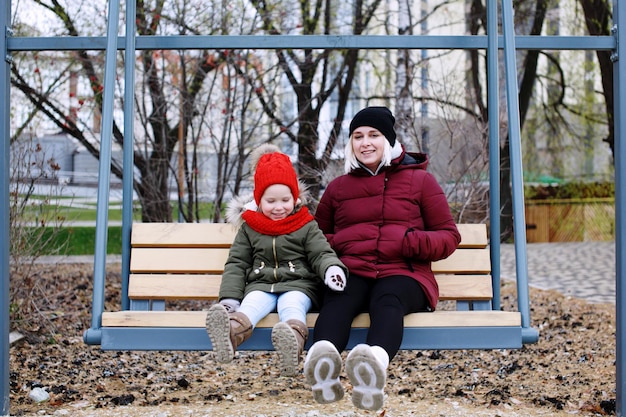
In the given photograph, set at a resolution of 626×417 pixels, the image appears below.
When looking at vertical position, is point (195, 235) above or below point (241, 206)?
below

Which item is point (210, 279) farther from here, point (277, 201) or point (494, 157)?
point (494, 157)

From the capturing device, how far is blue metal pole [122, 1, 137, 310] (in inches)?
143

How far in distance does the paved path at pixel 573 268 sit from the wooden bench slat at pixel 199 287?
15.2 feet

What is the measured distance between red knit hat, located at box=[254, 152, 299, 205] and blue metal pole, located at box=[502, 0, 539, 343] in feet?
3.17

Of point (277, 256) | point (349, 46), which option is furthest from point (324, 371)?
point (349, 46)

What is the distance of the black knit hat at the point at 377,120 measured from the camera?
3.48 m

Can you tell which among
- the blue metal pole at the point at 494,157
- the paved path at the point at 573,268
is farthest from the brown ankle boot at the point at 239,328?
the paved path at the point at 573,268

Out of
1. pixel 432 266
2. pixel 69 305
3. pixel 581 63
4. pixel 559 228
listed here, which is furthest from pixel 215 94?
pixel 559 228

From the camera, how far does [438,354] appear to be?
5.66 m

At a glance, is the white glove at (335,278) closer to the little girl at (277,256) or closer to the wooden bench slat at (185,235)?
the little girl at (277,256)

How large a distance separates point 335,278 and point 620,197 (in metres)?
1.40

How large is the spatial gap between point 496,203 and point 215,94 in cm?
540

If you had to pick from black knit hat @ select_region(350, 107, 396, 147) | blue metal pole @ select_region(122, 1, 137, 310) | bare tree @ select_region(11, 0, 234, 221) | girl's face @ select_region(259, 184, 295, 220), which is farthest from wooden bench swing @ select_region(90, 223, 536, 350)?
bare tree @ select_region(11, 0, 234, 221)

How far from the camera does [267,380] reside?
484 cm
